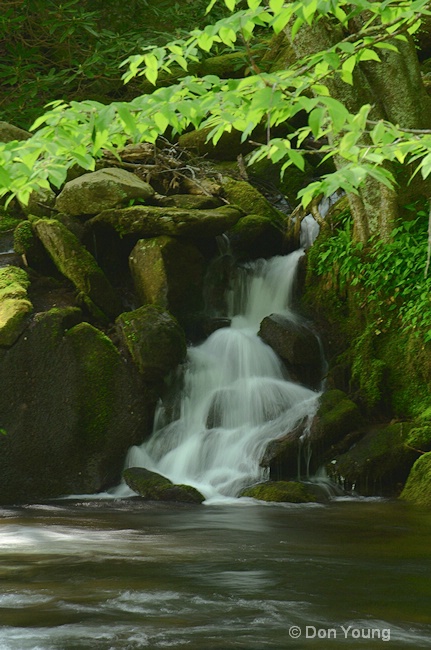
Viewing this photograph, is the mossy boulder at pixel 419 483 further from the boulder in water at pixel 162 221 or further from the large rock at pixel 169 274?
the boulder in water at pixel 162 221

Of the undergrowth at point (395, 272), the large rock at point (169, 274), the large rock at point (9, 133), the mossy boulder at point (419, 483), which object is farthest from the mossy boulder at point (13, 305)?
the mossy boulder at point (419, 483)

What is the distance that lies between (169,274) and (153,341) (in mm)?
1635

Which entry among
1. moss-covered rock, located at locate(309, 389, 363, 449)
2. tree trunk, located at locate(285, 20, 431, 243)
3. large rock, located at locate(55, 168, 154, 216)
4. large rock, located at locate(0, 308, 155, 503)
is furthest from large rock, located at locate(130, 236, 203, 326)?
moss-covered rock, located at locate(309, 389, 363, 449)

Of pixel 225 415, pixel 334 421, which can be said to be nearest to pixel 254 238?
pixel 225 415

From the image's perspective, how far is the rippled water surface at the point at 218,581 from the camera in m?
3.30

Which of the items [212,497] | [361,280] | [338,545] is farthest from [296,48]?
[338,545]

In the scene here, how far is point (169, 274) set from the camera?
11148 millimetres

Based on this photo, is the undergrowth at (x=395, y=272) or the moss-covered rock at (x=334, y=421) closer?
the moss-covered rock at (x=334, y=421)

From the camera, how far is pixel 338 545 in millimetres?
5578

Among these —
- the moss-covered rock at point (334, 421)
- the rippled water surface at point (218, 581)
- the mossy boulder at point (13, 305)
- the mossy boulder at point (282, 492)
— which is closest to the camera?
the rippled water surface at point (218, 581)

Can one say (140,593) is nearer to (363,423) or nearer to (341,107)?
(341,107)

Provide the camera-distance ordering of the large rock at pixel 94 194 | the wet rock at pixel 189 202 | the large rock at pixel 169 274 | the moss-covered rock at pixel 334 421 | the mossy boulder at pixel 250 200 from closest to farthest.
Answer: the moss-covered rock at pixel 334 421 → the large rock at pixel 169 274 → the large rock at pixel 94 194 → the wet rock at pixel 189 202 → the mossy boulder at pixel 250 200

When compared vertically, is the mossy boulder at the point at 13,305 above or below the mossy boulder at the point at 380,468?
above

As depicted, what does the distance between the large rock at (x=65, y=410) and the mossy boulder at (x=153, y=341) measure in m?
0.23
